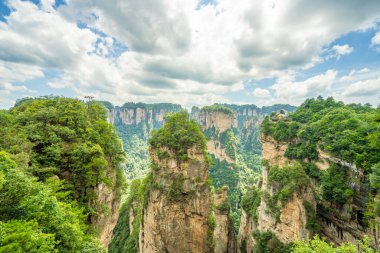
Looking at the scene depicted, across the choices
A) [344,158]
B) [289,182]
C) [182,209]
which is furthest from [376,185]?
[182,209]

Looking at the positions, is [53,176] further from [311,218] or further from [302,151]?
[302,151]

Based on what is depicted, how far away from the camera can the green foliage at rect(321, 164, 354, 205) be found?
19.1 m

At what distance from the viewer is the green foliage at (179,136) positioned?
2352cm

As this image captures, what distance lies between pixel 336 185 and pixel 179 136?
57.5 ft

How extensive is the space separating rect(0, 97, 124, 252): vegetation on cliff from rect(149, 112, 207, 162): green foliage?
5.11m

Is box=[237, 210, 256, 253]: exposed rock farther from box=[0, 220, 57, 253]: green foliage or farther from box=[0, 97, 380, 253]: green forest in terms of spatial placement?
box=[0, 220, 57, 253]: green foliage

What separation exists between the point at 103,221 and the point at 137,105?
17817 cm

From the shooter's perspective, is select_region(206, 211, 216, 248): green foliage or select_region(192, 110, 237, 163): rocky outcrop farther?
select_region(192, 110, 237, 163): rocky outcrop

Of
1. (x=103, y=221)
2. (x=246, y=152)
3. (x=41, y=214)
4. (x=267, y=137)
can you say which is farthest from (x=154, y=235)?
(x=246, y=152)

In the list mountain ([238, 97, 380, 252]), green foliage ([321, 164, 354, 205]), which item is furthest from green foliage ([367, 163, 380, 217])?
green foliage ([321, 164, 354, 205])

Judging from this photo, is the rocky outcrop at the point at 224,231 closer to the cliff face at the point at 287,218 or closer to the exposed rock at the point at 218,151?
the cliff face at the point at 287,218

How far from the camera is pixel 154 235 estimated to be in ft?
75.8

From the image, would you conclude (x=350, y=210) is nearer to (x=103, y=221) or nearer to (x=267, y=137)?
(x=267, y=137)

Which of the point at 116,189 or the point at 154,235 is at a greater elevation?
the point at 116,189
